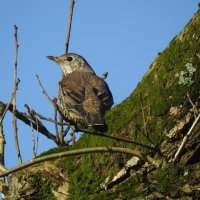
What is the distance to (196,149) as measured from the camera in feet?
12.8

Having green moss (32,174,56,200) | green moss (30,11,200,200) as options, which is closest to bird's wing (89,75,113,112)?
green moss (30,11,200,200)

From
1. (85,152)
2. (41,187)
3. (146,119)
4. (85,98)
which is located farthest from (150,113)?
(85,98)

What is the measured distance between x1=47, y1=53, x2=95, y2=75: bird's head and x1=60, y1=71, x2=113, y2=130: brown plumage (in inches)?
85.4

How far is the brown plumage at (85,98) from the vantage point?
7.51 meters

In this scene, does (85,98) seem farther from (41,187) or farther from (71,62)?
(41,187)

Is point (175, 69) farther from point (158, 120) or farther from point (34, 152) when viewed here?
point (34, 152)

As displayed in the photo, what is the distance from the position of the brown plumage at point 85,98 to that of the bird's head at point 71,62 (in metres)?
2.17

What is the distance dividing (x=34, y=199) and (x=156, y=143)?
138 centimetres

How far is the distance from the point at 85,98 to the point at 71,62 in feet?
11.8

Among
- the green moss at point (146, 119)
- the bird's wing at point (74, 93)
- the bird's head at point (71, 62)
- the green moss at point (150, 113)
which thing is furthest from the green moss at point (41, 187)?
the bird's head at point (71, 62)

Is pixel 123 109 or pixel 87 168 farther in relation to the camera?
pixel 123 109

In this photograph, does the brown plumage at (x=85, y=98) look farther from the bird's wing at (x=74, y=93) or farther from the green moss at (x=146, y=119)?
the green moss at (x=146, y=119)

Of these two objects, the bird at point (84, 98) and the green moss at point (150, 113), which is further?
the bird at point (84, 98)

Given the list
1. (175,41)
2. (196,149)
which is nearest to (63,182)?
(196,149)
